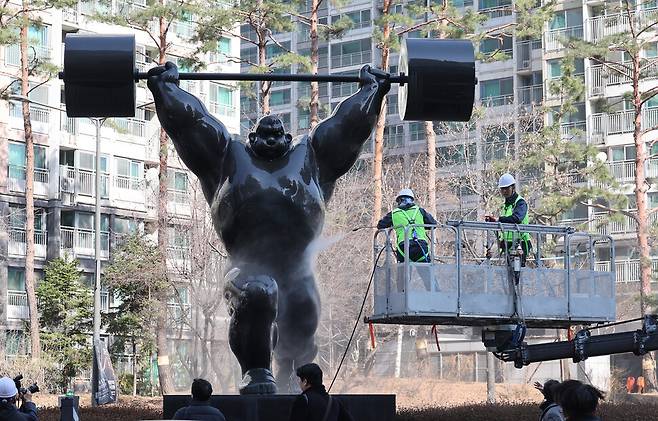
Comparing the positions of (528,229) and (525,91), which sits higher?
(525,91)

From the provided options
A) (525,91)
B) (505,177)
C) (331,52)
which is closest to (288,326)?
(505,177)

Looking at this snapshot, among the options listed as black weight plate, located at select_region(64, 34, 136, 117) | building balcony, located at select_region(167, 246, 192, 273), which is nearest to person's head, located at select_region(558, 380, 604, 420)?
black weight plate, located at select_region(64, 34, 136, 117)

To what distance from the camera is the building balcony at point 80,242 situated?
185 ft

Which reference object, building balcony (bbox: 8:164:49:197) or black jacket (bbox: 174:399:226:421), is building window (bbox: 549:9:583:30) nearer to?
building balcony (bbox: 8:164:49:197)

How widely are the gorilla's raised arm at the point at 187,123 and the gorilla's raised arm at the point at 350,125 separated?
2.19 feet

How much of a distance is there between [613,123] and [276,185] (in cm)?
5060

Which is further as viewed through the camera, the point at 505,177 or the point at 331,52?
the point at 331,52

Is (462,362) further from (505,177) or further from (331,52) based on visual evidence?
(505,177)

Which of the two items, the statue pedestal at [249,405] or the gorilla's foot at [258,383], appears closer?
the statue pedestal at [249,405]

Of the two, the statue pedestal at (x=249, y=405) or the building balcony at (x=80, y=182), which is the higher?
the building balcony at (x=80, y=182)

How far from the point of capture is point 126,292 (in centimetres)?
4947

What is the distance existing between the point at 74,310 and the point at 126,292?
7.94ft

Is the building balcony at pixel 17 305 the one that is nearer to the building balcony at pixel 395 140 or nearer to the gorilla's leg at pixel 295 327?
the building balcony at pixel 395 140

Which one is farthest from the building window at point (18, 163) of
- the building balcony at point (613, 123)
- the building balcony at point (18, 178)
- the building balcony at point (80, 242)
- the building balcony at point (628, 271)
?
the building balcony at point (628, 271)
